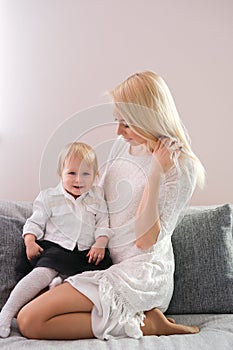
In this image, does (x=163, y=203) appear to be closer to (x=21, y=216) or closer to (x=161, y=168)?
(x=161, y=168)

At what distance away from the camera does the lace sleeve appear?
1896 millimetres

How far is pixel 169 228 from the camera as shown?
6.35 feet

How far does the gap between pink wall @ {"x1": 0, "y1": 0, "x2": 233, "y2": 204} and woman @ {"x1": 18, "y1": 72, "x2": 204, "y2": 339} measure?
0.58 meters

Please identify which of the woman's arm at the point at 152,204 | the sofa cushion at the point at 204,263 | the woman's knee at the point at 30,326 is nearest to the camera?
the woman's knee at the point at 30,326

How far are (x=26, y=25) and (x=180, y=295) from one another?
1.35 m

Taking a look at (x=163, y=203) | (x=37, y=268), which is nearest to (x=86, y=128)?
(x=163, y=203)

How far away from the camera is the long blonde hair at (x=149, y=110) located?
186 centimetres

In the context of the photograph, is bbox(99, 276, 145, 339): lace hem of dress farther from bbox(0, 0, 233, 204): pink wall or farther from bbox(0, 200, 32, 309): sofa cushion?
bbox(0, 0, 233, 204): pink wall

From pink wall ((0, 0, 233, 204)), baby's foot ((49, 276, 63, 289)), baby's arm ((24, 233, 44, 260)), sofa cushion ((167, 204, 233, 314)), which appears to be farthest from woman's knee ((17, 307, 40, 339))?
pink wall ((0, 0, 233, 204))

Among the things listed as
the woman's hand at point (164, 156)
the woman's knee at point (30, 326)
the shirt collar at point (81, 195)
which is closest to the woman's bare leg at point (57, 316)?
the woman's knee at point (30, 326)

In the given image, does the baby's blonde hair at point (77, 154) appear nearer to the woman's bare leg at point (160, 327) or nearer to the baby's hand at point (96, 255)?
the baby's hand at point (96, 255)

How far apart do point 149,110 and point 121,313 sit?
65cm

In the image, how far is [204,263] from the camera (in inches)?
83.1

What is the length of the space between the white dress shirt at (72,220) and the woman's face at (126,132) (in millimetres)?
215
